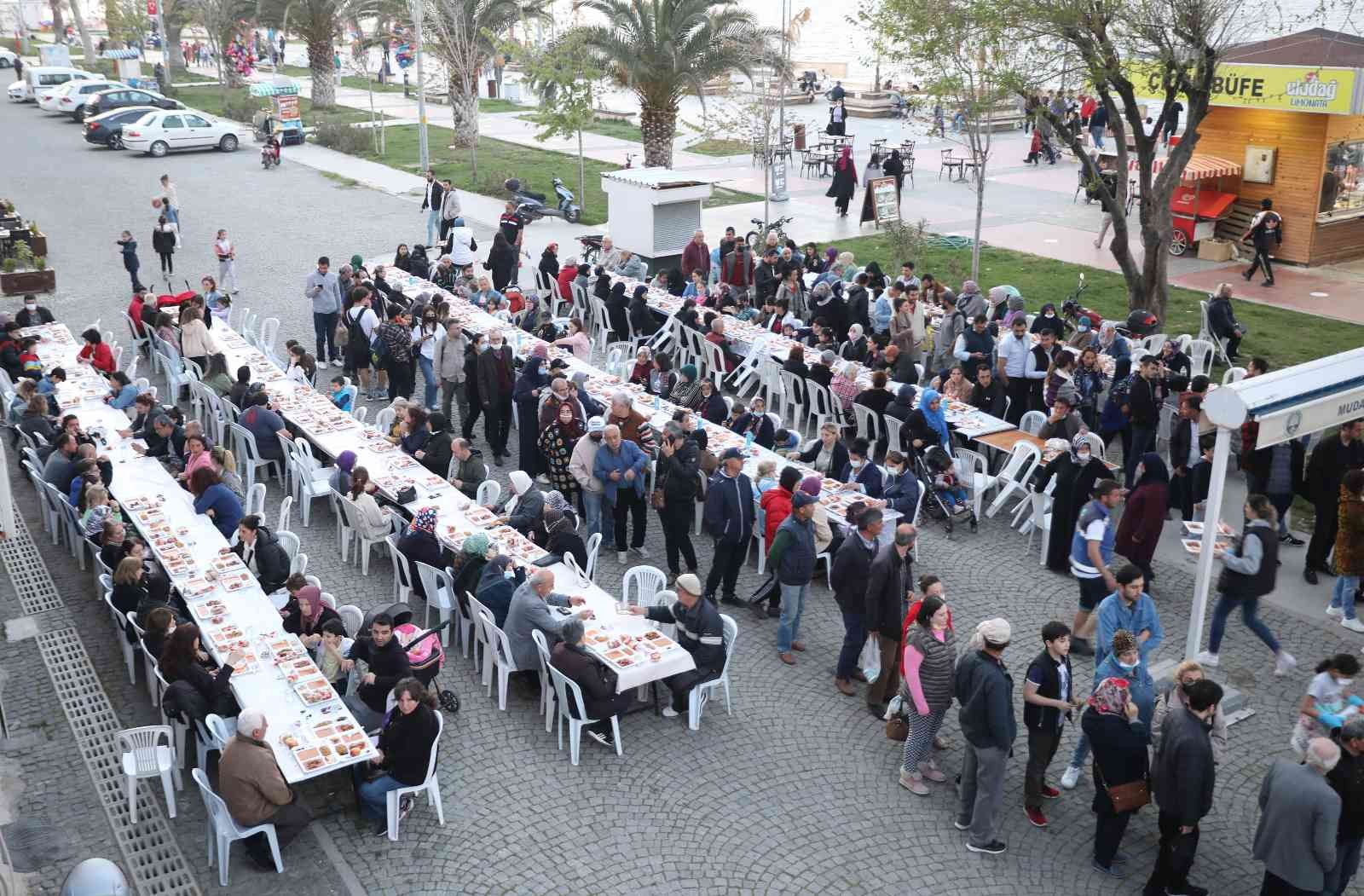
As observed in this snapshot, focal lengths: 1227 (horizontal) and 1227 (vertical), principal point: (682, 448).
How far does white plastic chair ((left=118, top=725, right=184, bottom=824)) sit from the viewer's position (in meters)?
8.55

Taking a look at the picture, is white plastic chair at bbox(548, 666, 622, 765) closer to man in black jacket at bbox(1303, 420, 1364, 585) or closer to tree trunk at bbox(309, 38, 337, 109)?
man in black jacket at bbox(1303, 420, 1364, 585)

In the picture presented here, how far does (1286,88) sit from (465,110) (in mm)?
22483

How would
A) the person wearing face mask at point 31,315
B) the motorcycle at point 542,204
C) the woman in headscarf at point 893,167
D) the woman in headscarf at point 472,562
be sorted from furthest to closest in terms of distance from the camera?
1. the woman in headscarf at point 893,167
2. the motorcycle at point 542,204
3. the person wearing face mask at point 31,315
4. the woman in headscarf at point 472,562

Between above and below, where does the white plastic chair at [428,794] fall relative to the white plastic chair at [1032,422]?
below

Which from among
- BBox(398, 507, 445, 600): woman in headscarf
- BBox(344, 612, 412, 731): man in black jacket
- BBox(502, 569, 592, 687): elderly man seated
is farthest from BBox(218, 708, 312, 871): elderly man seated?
BBox(398, 507, 445, 600): woman in headscarf

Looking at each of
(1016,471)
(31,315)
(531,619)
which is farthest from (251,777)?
(31,315)

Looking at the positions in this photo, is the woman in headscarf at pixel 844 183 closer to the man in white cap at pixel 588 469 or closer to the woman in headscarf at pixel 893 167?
the woman in headscarf at pixel 893 167

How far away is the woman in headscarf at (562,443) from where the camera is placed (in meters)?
12.7

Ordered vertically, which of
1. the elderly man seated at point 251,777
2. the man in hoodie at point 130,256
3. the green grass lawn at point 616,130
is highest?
the green grass lawn at point 616,130

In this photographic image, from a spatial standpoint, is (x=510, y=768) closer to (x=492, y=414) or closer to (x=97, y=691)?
(x=97, y=691)

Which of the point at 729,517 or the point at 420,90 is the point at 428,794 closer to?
the point at 729,517

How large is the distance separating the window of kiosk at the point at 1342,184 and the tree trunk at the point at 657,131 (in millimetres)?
14383

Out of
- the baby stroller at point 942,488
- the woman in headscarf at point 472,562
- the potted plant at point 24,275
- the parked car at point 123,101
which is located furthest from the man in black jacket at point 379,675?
the parked car at point 123,101

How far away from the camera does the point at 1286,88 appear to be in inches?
902
